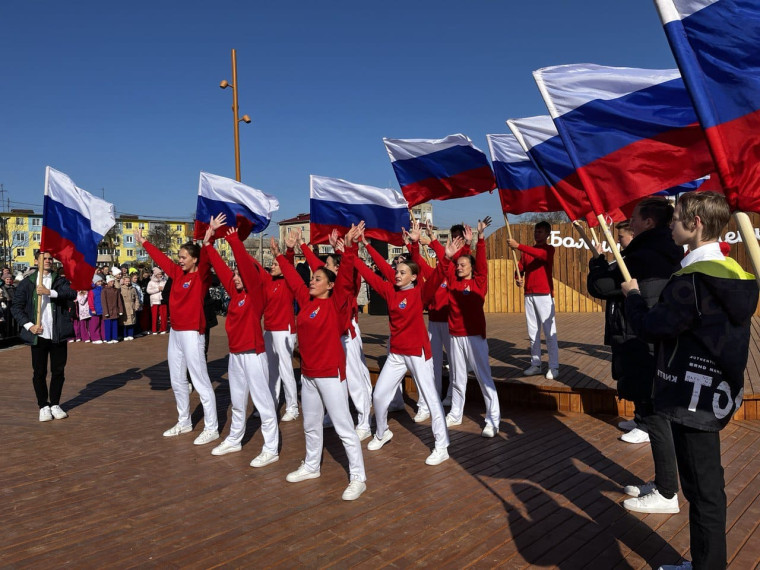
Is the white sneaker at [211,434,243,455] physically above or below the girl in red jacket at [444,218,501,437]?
below

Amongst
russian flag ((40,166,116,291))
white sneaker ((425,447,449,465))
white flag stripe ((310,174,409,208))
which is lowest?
white sneaker ((425,447,449,465))

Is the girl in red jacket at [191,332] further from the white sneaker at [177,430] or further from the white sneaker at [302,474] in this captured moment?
the white sneaker at [302,474]

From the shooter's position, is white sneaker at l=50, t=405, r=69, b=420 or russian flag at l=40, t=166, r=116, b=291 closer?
russian flag at l=40, t=166, r=116, b=291

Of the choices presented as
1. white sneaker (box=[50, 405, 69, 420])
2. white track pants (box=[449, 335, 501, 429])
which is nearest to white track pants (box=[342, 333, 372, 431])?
white track pants (box=[449, 335, 501, 429])

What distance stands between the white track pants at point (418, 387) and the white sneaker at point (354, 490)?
1.10 metres

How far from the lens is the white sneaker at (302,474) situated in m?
5.08

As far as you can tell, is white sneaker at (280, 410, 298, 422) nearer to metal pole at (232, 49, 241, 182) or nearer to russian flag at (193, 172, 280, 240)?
russian flag at (193, 172, 280, 240)

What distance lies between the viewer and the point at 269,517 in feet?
14.2

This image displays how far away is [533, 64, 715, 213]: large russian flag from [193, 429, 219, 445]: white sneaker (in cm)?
486

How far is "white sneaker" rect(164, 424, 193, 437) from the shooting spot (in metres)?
6.70

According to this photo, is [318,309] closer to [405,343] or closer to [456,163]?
[405,343]

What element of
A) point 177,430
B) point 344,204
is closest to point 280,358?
point 177,430

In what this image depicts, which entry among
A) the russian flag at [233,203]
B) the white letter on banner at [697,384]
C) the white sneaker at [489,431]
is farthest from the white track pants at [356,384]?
the white letter on banner at [697,384]

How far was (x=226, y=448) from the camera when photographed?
6.02 metres
